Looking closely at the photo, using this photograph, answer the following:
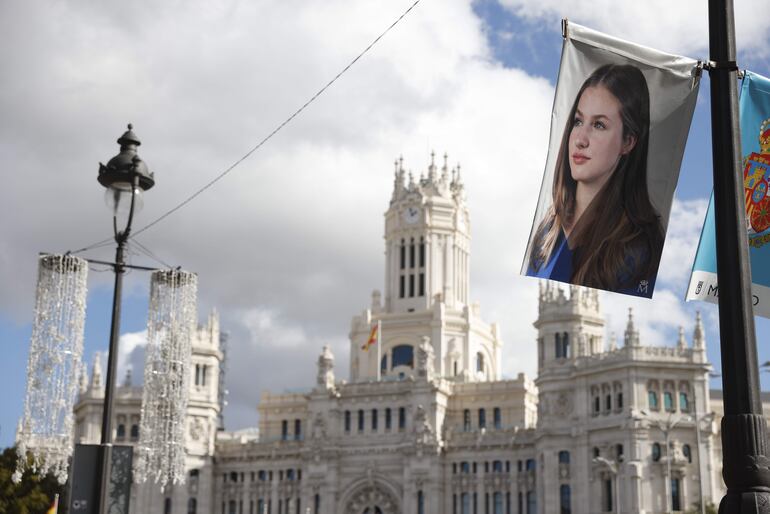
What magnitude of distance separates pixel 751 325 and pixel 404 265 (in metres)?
108

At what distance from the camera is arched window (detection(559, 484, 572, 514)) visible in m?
93.2

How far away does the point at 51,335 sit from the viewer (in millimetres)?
30859

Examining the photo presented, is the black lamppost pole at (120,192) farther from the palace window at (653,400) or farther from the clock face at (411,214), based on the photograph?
the clock face at (411,214)

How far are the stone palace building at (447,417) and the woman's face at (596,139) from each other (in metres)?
72.4

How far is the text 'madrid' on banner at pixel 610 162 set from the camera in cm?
1438

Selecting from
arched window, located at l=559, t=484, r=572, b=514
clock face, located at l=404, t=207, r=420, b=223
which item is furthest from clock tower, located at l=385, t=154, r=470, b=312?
arched window, located at l=559, t=484, r=572, b=514

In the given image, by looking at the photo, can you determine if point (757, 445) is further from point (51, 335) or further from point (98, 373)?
point (98, 373)

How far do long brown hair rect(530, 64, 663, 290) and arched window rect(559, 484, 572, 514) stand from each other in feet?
267

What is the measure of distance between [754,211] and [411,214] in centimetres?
10530

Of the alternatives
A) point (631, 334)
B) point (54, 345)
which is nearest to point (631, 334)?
point (631, 334)

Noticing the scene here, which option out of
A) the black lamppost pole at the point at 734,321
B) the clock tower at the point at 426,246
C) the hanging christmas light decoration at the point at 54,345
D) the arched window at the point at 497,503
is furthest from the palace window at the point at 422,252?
the black lamppost pole at the point at 734,321

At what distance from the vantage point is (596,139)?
1495 centimetres

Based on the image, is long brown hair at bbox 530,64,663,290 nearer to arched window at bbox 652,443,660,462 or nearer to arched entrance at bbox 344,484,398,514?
arched window at bbox 652,443,660,462

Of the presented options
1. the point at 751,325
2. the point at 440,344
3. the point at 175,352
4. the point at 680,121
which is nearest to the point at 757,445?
the point at 751,325
